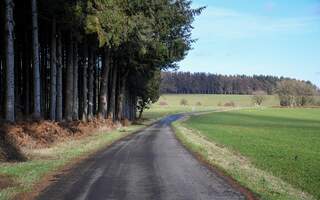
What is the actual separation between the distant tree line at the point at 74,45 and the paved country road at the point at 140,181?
8331 mm

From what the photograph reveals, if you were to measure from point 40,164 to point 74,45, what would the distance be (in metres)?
23.8

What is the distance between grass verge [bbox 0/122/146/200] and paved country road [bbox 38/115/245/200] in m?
0.68

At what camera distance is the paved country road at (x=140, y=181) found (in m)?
12.9

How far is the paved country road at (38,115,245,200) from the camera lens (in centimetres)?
1286

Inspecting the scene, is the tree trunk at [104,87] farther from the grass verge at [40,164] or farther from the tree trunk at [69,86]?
the grass verge at [40,164]

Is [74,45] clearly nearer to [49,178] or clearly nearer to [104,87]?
[104,87]

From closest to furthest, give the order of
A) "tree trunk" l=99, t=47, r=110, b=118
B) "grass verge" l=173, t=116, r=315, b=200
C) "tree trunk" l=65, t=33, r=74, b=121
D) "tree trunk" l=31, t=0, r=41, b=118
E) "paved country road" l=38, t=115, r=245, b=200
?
"paved country road" l=38, t=115, r=245, b=200 < "grass verge" l=173, t=116, r=315, b=200 < "tree trunk" l=31, t=0, r=41, b=118 < "tree trunk" l=65, t=33, r=74, b=121 < "tree trunk" l=99, t=47, r=110, b=118

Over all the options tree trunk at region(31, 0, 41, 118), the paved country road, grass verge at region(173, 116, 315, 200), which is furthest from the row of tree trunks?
grass verge at region(173, 116, 315, 200)

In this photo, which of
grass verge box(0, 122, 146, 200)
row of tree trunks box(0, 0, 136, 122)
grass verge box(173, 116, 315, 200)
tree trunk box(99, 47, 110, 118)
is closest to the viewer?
grass verge box(173, 116, 315, 200)

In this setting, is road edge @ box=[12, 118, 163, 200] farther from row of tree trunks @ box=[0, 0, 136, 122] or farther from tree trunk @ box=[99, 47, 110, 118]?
tree trunk @ box=[99, 47, 110, 118]

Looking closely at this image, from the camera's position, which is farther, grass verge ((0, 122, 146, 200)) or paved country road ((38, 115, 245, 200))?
grass verge ((0, 122, 146, 200))

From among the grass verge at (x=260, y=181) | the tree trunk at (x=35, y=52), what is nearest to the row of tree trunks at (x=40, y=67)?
the tree trunk at (x=35, y=52)

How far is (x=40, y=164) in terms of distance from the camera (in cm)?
1906

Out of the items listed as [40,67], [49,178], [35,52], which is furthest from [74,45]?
[49,178]
